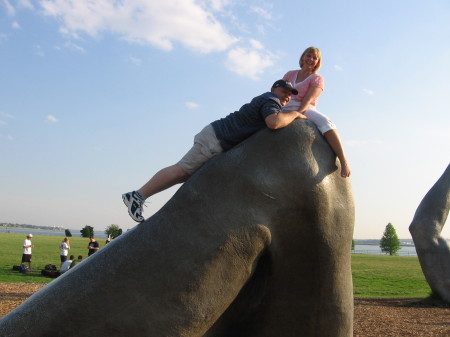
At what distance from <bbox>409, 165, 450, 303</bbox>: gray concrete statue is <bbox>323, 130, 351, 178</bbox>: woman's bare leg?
979 centimetres

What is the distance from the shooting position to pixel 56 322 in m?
3.81

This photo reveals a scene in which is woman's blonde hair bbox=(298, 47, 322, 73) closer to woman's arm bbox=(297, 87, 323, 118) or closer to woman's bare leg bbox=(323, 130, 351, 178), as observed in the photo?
woman's arm bbox=(297, 87, 323, 118)

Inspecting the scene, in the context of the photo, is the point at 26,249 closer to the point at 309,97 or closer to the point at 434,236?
the point at 434,236

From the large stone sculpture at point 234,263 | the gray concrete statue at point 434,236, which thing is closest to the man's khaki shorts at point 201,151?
the large stone sculpture at point 234,263

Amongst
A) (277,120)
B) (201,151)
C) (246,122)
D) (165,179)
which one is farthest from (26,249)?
(277,120)

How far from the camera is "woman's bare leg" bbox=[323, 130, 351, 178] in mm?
4348

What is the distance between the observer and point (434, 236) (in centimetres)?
1296

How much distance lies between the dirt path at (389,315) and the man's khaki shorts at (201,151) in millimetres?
6778

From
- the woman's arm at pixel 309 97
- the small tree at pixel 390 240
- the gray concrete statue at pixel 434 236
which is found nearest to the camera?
the woman's arm at pixel 309 97

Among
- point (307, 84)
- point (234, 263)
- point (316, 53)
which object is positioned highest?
point (316, 53)

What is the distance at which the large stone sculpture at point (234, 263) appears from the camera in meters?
3.77

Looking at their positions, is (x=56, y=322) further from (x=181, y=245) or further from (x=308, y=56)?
(x=308, y=56)

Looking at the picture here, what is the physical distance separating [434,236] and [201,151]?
35.1 feet

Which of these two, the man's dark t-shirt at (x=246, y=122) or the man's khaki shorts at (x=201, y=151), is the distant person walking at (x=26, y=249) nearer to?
the man's khaki shorts at (x=201, y=151)
